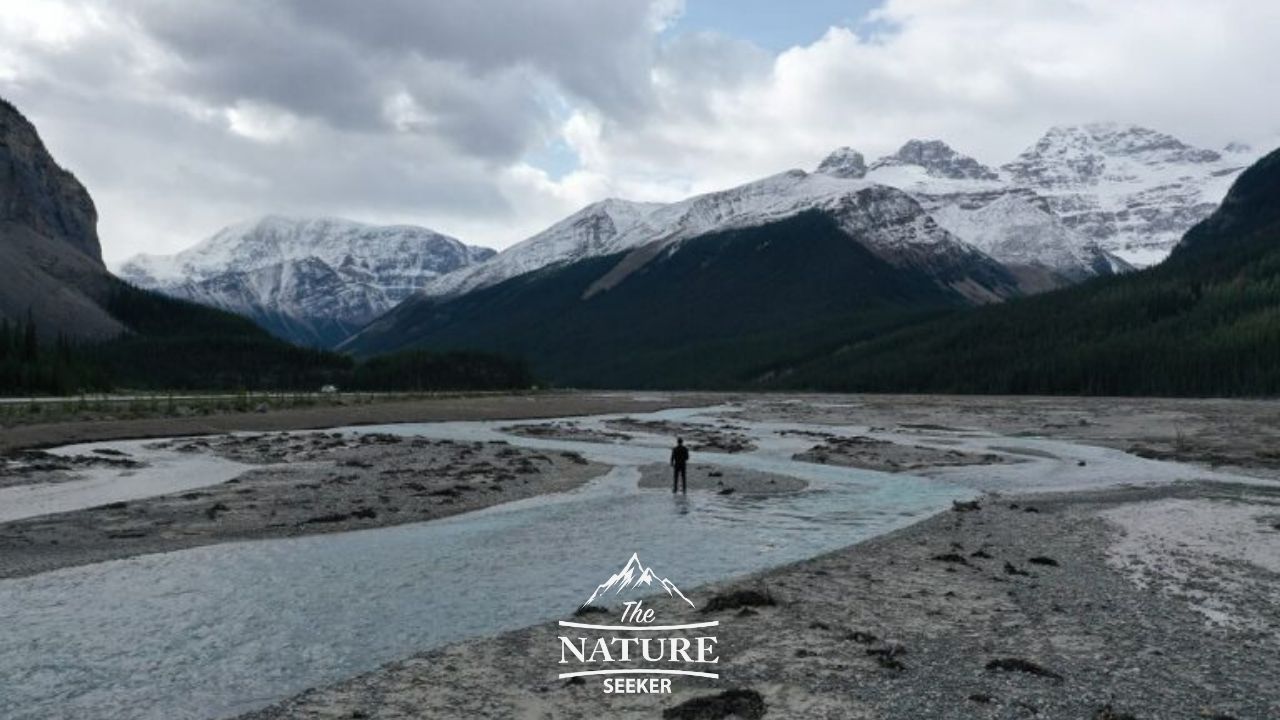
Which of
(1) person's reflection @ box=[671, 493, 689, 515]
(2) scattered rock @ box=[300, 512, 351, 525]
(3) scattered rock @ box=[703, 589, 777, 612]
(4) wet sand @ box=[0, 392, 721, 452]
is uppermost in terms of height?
(4) wet sand @ box=[0, 392, 721, 452]

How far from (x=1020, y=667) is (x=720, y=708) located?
6517 millimetres

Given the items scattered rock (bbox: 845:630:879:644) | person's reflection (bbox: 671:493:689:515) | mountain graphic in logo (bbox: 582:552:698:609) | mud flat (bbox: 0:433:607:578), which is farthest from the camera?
person's reflection (bbox: 671:493:689:515)

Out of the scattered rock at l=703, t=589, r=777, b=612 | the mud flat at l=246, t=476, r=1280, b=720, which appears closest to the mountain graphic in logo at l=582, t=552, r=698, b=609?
the scattered rock at l=703, t=589, r=777, b=612

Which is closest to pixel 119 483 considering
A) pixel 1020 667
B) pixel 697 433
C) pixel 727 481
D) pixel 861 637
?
pixel 727 481

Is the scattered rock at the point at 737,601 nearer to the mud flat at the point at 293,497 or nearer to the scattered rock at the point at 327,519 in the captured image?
the mud flat at the point at 293,497

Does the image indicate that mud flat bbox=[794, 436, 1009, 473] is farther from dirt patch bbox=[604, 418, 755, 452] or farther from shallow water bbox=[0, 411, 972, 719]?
shallow water bbox=[0, 411, 972, 719]

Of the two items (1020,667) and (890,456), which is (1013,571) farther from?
(890,456)

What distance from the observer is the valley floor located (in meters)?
16.6

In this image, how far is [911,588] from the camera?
84.6 feet

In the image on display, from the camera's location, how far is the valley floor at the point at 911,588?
16641mm

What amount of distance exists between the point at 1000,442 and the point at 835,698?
2982 inches

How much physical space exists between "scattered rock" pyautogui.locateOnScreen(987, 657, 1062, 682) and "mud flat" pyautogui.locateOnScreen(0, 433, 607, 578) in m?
24.1

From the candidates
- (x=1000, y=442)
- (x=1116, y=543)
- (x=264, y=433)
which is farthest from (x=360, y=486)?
(x=1000, y=442)

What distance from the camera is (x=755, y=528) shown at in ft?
119
